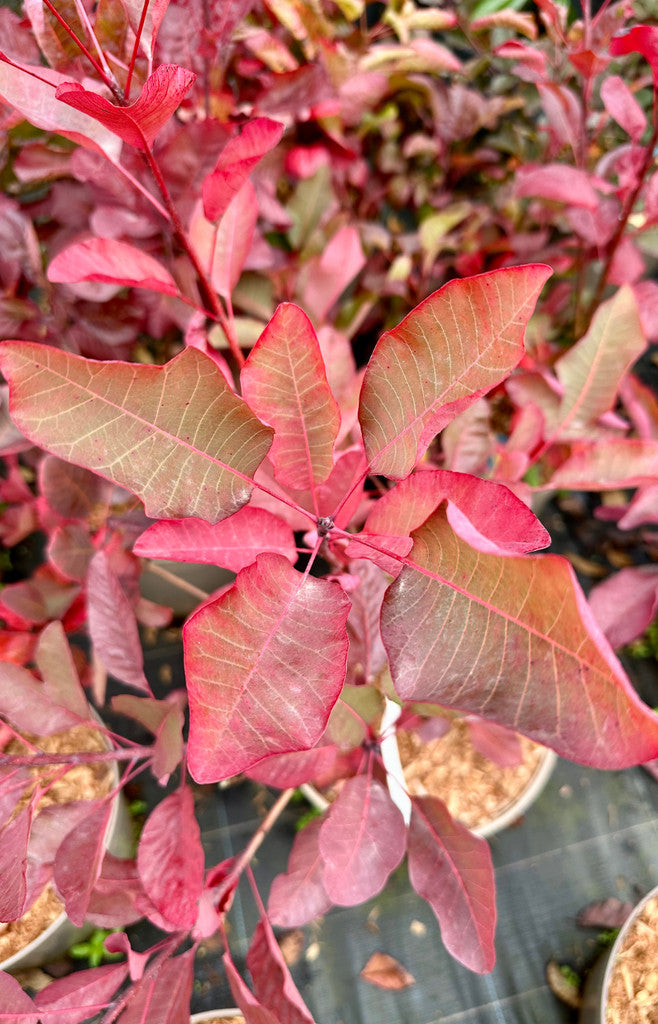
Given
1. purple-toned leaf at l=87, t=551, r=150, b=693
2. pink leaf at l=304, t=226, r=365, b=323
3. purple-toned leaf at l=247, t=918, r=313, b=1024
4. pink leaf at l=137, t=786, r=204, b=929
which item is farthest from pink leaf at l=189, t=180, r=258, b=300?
purple-toned leaf at l=247, t=918, r=313, b=1024

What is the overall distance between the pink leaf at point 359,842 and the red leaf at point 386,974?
0.51 meters

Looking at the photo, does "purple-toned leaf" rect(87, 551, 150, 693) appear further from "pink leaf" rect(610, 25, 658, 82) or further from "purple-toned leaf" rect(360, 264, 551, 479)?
"pink leaf" rect(610, 25, 658, 82)

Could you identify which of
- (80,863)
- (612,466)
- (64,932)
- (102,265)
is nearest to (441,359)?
(102,265)

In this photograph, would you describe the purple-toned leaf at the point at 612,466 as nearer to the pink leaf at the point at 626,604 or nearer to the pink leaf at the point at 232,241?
the pink leaf at the point at 626,604

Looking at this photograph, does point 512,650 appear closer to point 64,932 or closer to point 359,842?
point 359,842

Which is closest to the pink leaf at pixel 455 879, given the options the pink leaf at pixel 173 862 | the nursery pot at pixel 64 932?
the pink leaf at pixel 173 862

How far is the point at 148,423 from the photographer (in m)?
0.42

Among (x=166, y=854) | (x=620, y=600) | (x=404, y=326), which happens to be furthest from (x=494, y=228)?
(x=166, y=854)

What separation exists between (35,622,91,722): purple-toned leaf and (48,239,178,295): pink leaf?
1.17 ft

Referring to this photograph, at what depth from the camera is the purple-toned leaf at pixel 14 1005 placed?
1.73ft

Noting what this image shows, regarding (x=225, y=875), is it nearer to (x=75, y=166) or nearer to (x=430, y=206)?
(x=75, y=166)

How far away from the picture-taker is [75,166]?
692mm

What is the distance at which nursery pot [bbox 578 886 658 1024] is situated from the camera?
821 millimetres

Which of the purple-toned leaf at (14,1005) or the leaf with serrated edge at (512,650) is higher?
the leaf with serrated edge at (512,650)
